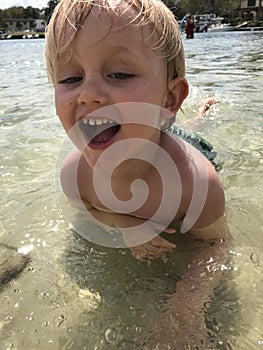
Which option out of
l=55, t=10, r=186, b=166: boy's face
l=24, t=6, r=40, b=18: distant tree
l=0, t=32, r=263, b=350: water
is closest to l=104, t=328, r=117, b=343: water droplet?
l=0, t=32, r=263, b=350: water

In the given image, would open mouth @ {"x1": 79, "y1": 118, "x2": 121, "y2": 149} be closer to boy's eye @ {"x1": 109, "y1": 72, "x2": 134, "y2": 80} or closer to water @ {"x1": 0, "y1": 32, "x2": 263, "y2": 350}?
boy's eye @ {"x1": 109, "y1": 72, "x2": 134, "y2": 80}

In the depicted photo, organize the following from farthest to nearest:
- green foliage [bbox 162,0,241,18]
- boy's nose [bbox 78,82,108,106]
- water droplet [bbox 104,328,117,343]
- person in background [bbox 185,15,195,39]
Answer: green foliage [bbox 162,0,241,18]
person in background [bbox 185,15,195,39]
boy's nose [bbox 78,82,108,106]
water droplet [bbox 104,328,117,343]

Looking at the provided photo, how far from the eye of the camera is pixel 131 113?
1511 mm

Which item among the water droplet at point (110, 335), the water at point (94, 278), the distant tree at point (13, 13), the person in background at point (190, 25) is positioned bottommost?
the distant tree at point (13, 13)

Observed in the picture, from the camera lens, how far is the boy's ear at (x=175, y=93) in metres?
1.73

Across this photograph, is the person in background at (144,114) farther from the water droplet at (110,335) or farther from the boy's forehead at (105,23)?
the water droplet at (110,335)

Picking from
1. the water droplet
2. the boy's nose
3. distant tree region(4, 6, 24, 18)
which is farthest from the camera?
distant tree region(4, 6, 24, 18)

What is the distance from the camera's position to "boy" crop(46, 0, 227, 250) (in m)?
1.48

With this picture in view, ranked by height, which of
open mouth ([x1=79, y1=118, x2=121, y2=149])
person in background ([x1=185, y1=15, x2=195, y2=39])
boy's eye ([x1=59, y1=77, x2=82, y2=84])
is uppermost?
boy's eye ([x1=59, y1=77, x2=82, y2=84])

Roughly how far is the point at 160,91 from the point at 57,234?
88 cm

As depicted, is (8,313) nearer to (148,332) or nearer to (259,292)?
(148,332)

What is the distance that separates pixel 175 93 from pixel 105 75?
0.41 meters

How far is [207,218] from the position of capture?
1828 millimetres

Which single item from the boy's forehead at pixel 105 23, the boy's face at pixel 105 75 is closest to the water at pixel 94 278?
the boy's face at pixel 105 75
